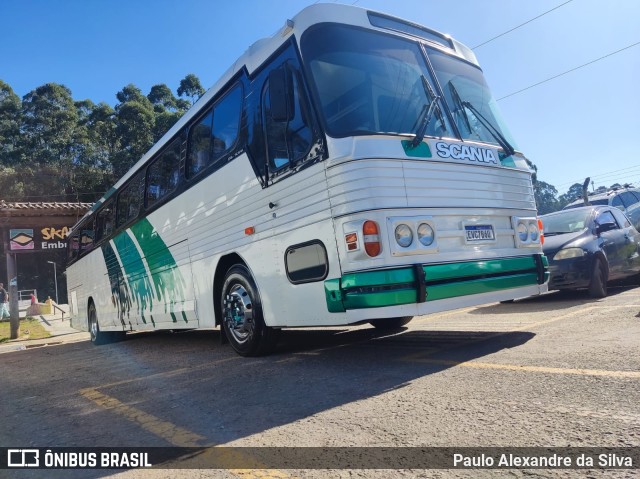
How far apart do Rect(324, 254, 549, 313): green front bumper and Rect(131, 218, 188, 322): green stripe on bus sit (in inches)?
151

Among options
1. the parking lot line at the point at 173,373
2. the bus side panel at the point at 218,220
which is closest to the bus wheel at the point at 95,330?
the bus side panel at the point at 218,220

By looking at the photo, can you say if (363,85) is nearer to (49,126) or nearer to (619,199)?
(619,199)

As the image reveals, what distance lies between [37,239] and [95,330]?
A: 718cm

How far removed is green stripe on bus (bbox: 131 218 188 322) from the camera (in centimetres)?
734

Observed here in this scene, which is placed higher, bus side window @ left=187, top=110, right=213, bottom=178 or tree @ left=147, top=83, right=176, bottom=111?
tree @ left=147, top=83, right=176, bottom=111

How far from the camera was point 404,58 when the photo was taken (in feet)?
15.9

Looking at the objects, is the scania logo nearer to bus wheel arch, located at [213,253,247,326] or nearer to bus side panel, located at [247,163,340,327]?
bus side panel, located at [247,163,340,327]

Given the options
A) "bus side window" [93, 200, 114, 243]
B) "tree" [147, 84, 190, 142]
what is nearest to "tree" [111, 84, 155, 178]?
"tree" [147, 84, 190, 142]

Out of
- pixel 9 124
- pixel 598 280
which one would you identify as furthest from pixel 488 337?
pixel 9 124

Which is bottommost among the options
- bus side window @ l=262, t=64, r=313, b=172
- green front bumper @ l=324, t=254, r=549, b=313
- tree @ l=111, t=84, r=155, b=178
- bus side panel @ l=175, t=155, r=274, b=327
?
green front bumper @ l=324, t=254, r=549, b=313

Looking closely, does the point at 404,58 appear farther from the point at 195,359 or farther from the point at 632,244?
the point at 632,244

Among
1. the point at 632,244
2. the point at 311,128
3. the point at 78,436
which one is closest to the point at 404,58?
the point at 311,128

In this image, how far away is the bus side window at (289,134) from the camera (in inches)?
175

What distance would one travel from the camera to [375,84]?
450cm
